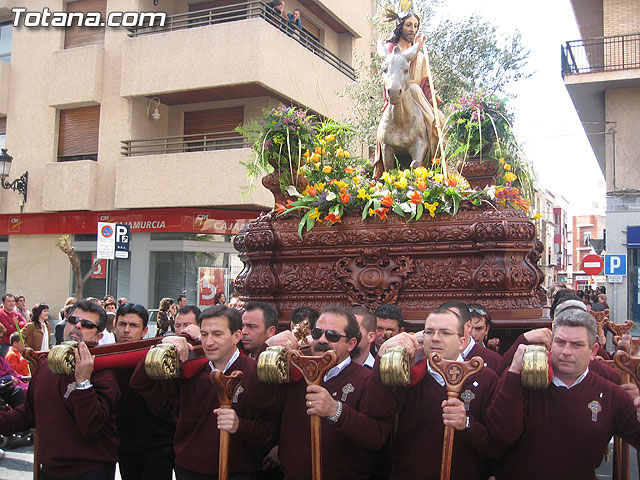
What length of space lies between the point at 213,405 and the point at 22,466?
177 inches

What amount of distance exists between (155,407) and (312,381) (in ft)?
4.27

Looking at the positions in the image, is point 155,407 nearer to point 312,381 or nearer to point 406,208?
point 312,381

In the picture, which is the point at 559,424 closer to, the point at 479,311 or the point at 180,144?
the point at 479,311

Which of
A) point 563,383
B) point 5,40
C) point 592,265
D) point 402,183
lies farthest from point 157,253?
point 563,383

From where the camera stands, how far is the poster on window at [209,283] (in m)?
18.4

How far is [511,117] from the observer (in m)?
7.39

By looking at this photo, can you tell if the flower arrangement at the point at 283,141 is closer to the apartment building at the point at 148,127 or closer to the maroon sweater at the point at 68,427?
the maroon sweater at the point at 68,427

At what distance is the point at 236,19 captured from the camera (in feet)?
59.8

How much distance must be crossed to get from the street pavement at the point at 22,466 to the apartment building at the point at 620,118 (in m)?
11.4

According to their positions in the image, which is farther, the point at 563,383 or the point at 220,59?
the point at 220,59

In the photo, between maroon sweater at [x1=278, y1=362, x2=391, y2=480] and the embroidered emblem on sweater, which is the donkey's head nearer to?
maroon sweater at [x1=278, y1=362, x2=391, y2=480]

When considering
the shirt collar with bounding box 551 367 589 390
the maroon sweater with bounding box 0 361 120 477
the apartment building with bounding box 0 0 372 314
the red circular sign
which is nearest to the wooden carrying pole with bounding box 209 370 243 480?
the maroon sweater with bounding box 0 361 120 477

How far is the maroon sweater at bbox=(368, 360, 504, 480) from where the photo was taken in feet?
10.7

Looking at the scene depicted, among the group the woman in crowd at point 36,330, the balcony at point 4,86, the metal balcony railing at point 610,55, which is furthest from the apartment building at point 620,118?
the balcony at point 4,86
